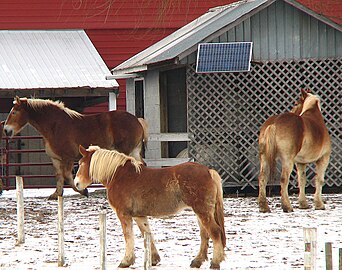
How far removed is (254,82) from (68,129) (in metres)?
3.90

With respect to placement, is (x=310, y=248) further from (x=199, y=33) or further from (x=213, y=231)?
(x=199, y=33)

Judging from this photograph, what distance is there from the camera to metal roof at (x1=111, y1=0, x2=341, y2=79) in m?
18.9

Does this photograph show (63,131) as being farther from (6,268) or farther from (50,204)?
(6,268)

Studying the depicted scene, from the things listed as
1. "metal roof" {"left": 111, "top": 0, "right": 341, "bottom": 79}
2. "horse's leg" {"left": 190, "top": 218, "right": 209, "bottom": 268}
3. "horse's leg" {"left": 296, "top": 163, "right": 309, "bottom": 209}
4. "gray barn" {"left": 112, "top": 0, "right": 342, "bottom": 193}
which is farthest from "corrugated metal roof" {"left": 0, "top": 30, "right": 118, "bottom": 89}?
"horse's leg" {"left": 190, "top": 218, "right": 209, "bottom": 268}

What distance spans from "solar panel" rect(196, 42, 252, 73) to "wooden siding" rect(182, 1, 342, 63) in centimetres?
44

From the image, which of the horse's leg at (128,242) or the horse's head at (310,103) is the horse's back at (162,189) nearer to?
the horse's leg at (128,242)

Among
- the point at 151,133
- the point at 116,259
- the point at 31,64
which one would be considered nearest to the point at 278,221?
the point at 116,259

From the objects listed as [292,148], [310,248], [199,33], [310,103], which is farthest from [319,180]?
[310,248]

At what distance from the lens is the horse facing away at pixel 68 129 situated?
59.3 ft

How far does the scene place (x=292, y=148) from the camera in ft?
50.7

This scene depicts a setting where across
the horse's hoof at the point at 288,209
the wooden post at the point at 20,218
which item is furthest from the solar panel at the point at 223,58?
the wooden post at the point at 20,218

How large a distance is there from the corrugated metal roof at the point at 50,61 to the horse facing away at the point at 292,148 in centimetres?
612

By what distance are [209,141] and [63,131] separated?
3.03 metres

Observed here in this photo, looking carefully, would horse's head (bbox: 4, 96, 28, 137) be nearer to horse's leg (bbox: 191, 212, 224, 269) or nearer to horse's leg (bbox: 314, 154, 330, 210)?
horse's leg (bbox: 314, 154, 330, 210)
